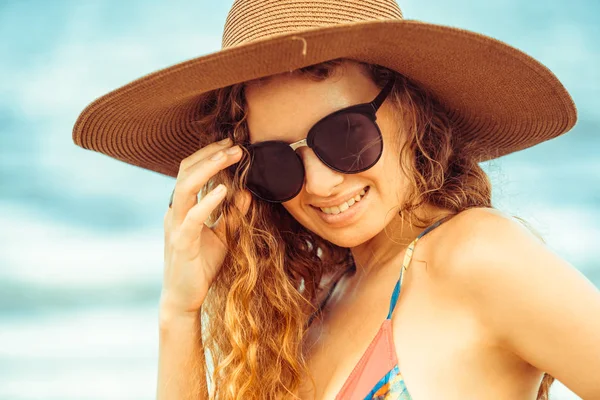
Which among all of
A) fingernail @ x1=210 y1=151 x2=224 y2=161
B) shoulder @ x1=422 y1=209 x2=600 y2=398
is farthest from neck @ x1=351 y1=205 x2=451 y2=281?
fingernail @ x1=210 y1=151 x2=224 y2=161

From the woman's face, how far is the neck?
0.08 m

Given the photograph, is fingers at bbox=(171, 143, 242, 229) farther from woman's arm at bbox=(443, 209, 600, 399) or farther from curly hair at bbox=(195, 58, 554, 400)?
woman's arm at bbox=(443, 209, 600, 399)

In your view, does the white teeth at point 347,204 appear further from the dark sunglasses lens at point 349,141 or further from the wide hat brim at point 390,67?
the wide hat brim at point 390,67

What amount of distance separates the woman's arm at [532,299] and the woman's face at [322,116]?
1.20 ft

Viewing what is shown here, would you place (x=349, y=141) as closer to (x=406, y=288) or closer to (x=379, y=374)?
(x=406, y=288)

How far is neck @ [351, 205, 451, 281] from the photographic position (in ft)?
6.87

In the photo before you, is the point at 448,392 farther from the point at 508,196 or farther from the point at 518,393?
the point at 508,196

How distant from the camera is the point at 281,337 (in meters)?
2.28

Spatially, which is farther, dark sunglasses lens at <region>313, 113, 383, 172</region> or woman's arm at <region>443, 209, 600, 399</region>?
dark sunglasses lens at <region>313, 113, 383, 172</region>

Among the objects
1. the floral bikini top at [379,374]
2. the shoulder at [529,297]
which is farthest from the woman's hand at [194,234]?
the shoulder at [529,297]

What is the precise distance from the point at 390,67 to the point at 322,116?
25 cm

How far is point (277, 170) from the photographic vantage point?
205cm

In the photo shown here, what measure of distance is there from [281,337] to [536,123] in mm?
1106

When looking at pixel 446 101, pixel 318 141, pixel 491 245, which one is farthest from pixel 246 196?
pixel 491 245
